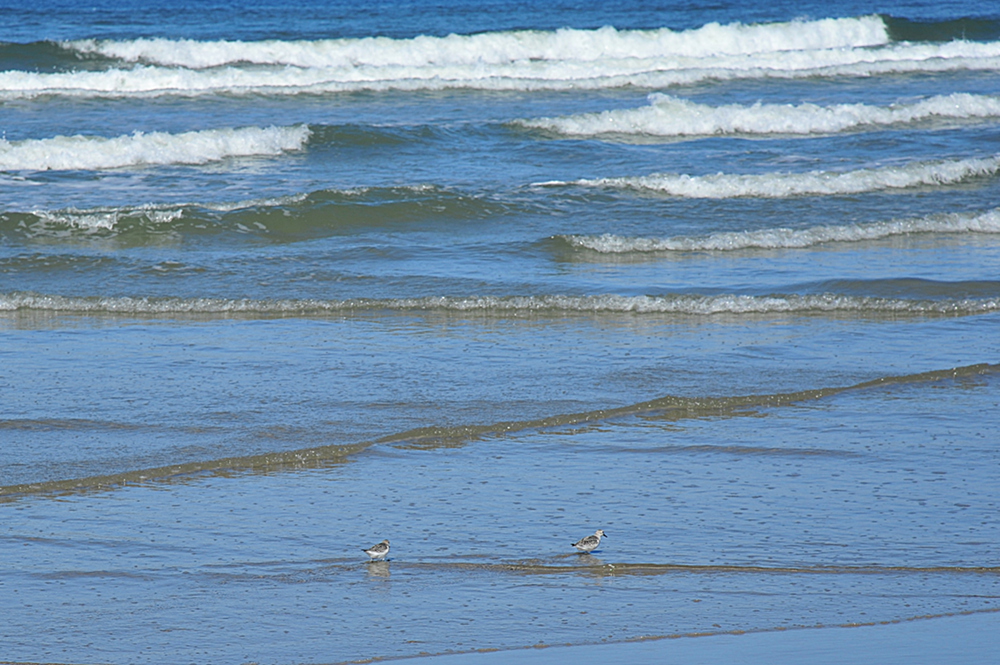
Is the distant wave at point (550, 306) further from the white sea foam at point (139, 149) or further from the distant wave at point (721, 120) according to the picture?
the distant wave at point (721, 120)

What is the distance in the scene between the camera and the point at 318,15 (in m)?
29.5

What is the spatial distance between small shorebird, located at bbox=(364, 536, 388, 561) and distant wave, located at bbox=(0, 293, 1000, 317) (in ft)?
12.9

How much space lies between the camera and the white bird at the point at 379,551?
402cm

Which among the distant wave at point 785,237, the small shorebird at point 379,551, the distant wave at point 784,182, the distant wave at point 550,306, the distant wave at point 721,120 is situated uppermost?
the distant wave at point 721,120

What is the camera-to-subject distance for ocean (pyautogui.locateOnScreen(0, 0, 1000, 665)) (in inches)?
151

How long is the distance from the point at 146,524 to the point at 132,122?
1249 cm

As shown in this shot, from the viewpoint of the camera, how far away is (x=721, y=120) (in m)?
15.8

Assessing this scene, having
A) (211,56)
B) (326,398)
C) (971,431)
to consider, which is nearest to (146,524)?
(326,398)

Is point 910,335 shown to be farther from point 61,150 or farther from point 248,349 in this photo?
point 61,150

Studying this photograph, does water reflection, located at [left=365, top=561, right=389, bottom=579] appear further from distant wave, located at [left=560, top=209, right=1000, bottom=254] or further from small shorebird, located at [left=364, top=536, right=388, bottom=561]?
distant wave, located at [left=560, top=209, right=1000, bottom=254]

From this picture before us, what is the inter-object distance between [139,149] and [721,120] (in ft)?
24.6

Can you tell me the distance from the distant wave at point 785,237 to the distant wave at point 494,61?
959cm

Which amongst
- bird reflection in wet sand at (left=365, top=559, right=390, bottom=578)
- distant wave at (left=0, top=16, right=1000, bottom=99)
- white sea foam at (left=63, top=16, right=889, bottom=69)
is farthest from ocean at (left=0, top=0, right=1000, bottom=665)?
white sea foam at (left=63, top=16, right=889, bottom=69)

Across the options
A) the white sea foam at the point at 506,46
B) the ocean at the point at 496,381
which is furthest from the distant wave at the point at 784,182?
the white sea foam at the point at 506,46
